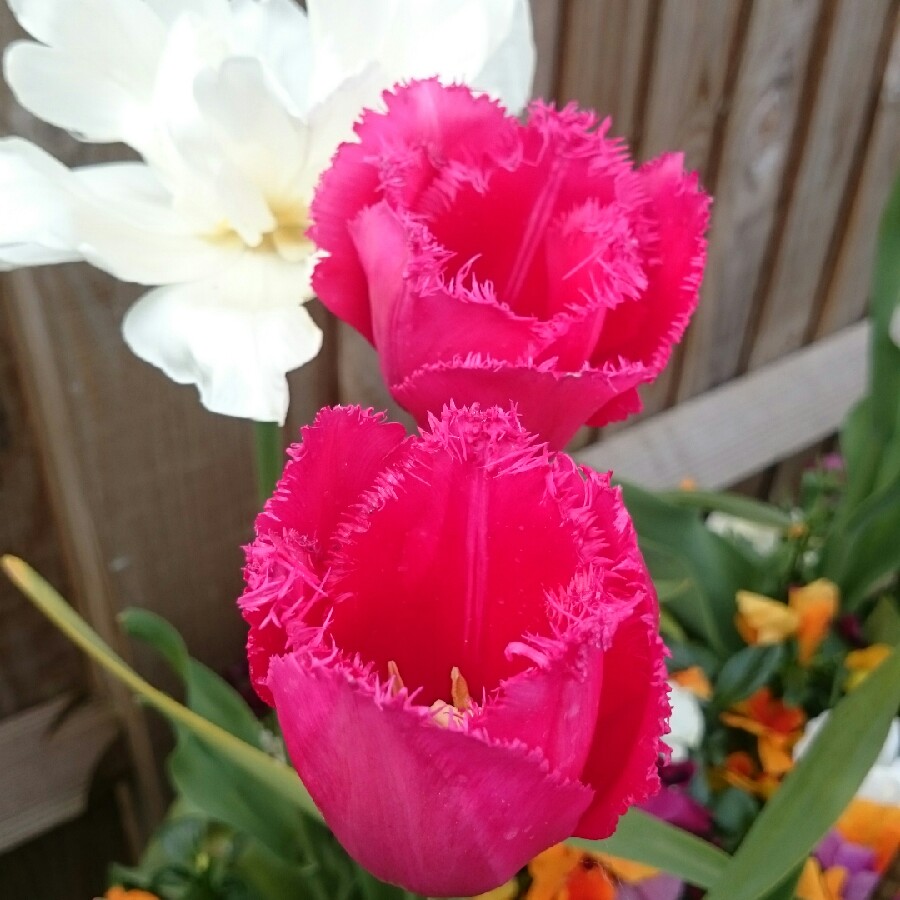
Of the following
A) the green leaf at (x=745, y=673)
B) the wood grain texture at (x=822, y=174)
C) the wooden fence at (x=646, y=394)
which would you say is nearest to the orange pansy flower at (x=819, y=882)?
the green leaf at (x=745, y=673)

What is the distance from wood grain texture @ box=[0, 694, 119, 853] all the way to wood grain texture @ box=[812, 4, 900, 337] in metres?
0.92

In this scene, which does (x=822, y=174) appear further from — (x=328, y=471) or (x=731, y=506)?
(x=328, y=471)

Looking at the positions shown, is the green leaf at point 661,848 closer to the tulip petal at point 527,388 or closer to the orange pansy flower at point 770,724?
the tulip petal at point 527,388

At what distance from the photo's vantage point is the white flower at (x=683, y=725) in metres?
0.67

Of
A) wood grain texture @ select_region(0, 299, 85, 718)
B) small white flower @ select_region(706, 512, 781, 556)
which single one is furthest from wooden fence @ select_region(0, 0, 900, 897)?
small white flower @ select_region(706, 512, 781, 556)

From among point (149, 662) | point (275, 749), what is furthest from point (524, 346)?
point (149, 662)

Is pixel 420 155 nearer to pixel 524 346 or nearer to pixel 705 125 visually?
pixel 524 346

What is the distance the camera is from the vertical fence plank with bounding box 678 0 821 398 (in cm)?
92

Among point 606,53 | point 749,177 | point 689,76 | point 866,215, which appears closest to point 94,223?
point 606,53

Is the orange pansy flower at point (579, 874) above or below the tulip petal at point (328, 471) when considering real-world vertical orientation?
below

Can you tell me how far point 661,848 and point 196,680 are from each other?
296 millimetres

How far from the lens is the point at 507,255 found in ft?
1.17

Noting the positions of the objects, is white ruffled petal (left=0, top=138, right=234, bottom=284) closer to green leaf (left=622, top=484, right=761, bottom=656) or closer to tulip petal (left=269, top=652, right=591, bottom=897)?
tulip petal (left=269, top=652, right=591, bottom=897)

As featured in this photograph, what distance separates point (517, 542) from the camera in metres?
0.29
